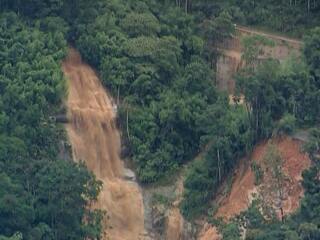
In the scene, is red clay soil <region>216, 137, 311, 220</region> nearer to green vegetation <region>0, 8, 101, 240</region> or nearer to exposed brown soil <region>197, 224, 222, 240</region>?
exposed brown soil <region>197, 224, 222, 240</region>

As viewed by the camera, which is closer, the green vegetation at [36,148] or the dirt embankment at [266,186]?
the dirt embankment at [266,186]

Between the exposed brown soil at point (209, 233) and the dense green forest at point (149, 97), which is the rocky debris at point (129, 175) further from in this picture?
the exposed brown soil at point (209, 233)

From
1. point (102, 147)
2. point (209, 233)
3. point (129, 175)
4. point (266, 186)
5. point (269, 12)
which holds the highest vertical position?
point (269, 12)

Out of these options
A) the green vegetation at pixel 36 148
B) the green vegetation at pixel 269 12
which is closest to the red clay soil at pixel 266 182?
the green vegetation at pixel 36 148

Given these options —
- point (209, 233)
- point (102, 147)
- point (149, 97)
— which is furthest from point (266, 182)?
point (102, 147)

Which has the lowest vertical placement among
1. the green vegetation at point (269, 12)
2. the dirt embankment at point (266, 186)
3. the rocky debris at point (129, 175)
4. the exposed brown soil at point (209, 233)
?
the exposed brown soil at point (209, 233)

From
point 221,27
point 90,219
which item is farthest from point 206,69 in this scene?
point 90,219

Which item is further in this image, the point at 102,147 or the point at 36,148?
the point at 102,147

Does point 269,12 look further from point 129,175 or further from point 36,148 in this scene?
point 36,148
